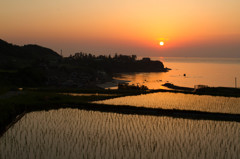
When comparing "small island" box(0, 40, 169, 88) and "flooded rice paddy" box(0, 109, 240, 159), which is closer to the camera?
"flooded rice paddy" box(0, 109, 240, 159)

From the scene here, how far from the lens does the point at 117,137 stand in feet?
44.8

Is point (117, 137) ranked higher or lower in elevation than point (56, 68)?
lower

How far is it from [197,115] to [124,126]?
6273 mm

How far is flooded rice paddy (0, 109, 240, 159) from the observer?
1141 cm

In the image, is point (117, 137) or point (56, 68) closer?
point (117, 137)

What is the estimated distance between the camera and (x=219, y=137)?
13812 millimetres

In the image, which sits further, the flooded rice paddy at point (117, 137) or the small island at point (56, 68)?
the small island at point (56, 68)

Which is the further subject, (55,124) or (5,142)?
(55,124)

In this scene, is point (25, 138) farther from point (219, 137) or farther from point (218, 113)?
point (218, 113)

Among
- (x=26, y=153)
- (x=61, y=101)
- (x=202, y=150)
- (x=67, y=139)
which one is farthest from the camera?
(x=61, y=101)

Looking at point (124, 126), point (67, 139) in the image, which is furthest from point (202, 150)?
point (67, 139)

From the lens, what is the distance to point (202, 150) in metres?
11.9

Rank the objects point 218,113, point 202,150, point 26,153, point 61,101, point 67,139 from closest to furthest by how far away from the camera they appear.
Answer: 1. point 26,153
2. point 202,150
3. point 67,139
4. point 218,113
5. point 61,101

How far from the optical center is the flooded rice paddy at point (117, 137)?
11414mm
